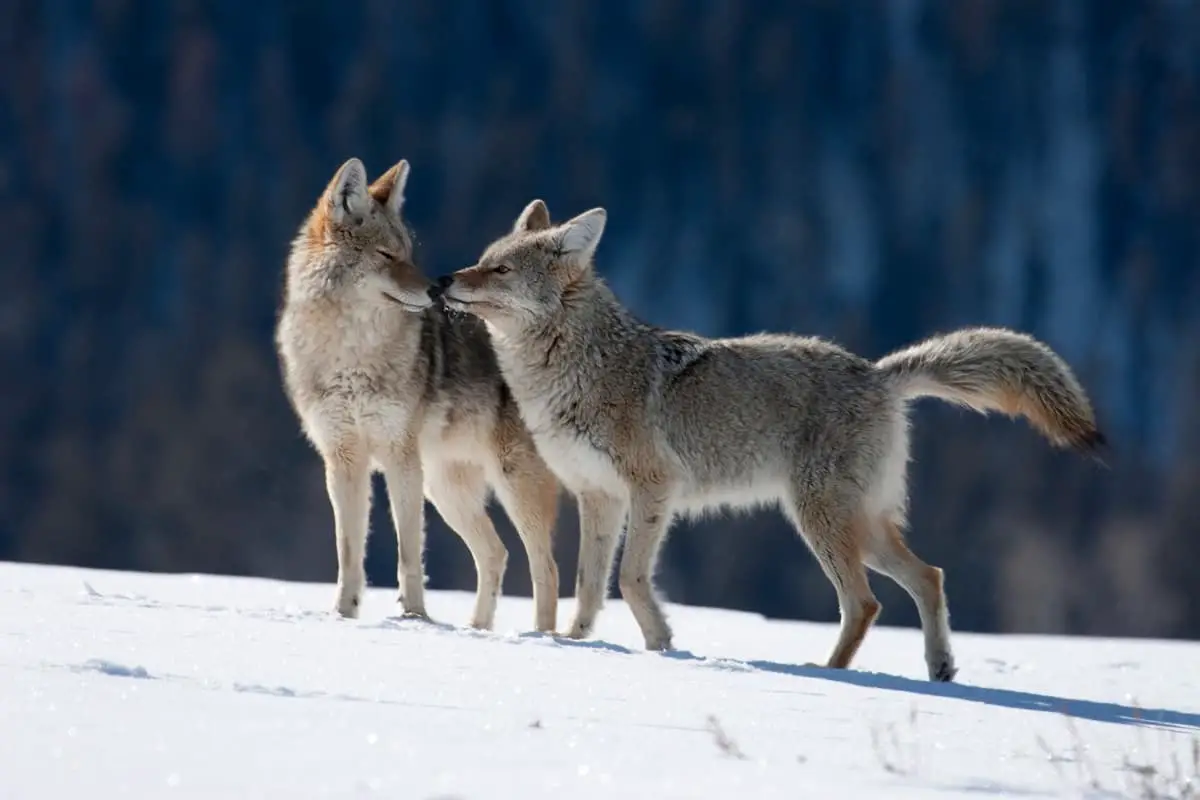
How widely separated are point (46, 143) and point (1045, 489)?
152 feet

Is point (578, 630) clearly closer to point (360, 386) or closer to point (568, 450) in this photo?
point (568, 450)

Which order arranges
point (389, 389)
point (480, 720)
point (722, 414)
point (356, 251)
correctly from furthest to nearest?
point (356, 251), point (389, 389), point (722, 414), point (480, 720)

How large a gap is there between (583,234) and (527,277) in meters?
0.38

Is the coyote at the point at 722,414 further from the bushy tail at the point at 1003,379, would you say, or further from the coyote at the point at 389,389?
the coyote at the point at 389,389

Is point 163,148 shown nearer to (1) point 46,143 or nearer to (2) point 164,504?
(1) point 46,143

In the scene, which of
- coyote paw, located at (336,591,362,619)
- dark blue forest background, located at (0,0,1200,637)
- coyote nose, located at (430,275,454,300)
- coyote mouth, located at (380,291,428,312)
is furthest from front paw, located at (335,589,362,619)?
dark blue forest background, located at (0,0,1200,637)

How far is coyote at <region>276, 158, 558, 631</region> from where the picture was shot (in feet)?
31.3

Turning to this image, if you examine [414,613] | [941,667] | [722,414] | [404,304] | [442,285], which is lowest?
[414,613]

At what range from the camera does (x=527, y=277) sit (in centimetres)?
960

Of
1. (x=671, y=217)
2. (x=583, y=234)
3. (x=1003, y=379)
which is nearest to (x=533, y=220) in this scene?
(x=583, y=234)

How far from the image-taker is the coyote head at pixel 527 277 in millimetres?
9461

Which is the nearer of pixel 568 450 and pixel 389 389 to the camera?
pixel 568 450

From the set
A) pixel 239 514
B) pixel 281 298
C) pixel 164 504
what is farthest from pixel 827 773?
pixel 164 504

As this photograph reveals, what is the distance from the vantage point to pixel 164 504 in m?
64.0
